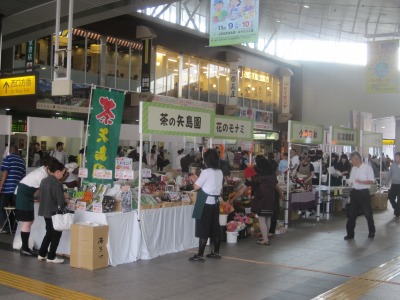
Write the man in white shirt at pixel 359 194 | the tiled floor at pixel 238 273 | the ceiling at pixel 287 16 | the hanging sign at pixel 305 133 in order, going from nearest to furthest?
the tiled floor at pixel 238 273 → the man in white shirt at pixel 359 194 → the ceiling at pixel 287 16 → the hanging sign at pixel 305 133

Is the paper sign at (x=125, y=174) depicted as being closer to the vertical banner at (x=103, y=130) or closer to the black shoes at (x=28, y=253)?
the vertical banner at (x=103, y=130)

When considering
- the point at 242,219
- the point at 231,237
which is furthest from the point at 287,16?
the point at 231,237

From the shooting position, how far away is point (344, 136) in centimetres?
1266

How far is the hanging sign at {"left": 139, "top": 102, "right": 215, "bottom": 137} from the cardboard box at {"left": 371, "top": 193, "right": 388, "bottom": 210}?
8431mm

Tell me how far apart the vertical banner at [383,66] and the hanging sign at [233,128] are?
6.24 metres

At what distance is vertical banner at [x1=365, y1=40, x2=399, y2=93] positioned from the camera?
14.8m

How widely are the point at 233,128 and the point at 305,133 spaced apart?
219 cm

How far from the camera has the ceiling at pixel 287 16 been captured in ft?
31.8

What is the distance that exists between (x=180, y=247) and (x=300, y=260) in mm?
1953

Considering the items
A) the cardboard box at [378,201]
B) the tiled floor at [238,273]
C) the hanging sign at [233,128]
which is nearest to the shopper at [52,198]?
the tiled floor at [238,273]

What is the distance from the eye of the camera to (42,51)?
18.0 meters

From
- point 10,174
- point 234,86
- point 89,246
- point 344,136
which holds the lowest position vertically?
point 89,246

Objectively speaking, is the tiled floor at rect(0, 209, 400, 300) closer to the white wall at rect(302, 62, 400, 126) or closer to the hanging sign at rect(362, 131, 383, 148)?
the hanging sign at rect(362, 131, 383, 148)

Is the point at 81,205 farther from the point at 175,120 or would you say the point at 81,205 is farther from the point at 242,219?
the point at 242,219
